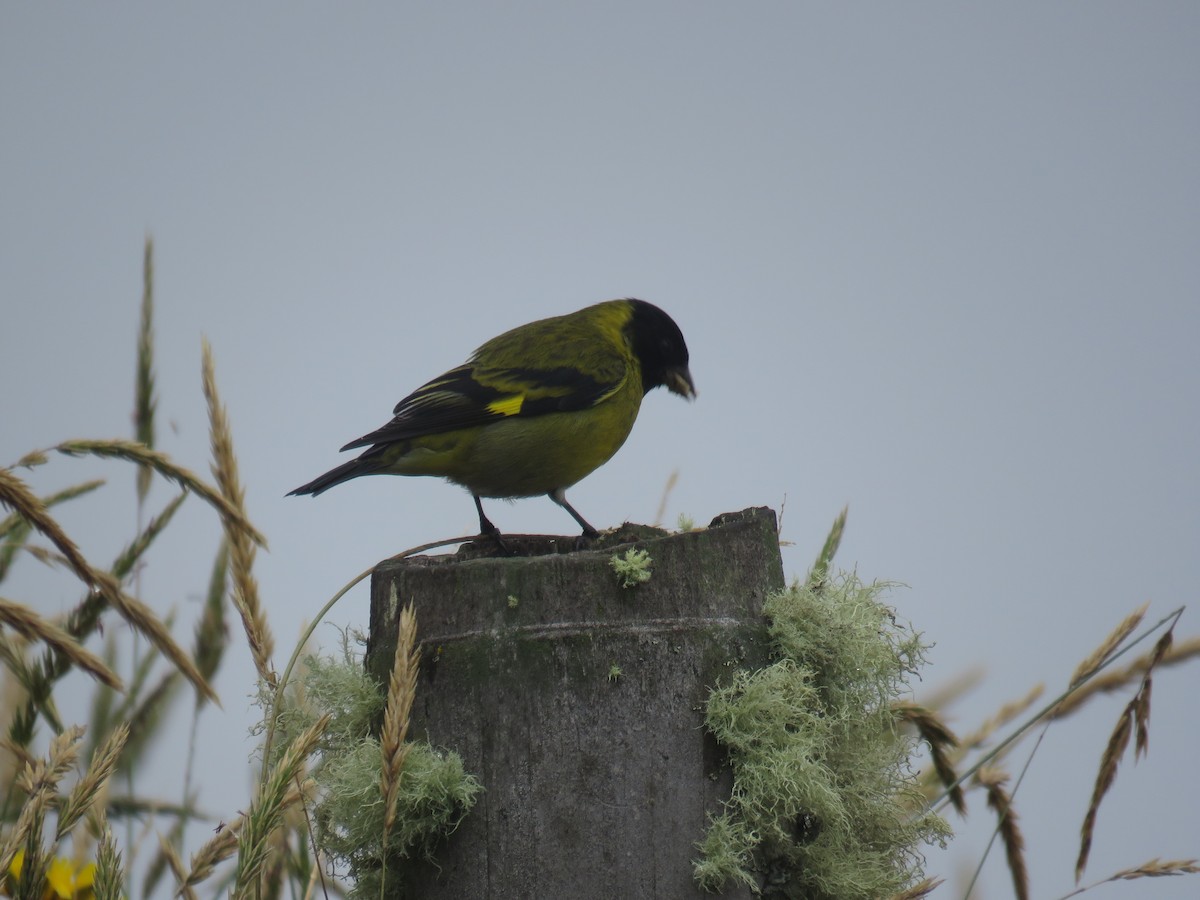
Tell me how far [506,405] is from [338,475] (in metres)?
0.80

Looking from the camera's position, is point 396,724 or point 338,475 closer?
point 396,724

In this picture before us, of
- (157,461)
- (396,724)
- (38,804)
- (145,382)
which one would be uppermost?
(145,382)

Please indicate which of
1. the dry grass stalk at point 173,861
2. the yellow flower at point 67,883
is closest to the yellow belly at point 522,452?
the dry grass stalk at point 173,861

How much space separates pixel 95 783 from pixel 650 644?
3.82 feet

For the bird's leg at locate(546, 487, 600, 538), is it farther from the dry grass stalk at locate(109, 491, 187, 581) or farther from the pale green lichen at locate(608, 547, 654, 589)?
the pale green lichen at locate(608, 547, 654, 589)

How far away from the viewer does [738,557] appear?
3.01m

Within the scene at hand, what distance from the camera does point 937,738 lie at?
11.9 ft

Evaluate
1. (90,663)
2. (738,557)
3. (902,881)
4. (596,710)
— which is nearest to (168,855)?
(90,663)

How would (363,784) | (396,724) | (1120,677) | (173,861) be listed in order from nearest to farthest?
(396,724) < (363,784) < (173,861) < (1120,677)

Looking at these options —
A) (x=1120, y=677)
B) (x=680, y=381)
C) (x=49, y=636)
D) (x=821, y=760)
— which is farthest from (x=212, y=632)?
(x=680, y=381)

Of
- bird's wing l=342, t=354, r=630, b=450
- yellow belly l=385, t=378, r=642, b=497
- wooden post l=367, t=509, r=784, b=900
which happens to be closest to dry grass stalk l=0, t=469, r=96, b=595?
wooden post l=367, t=509, r=784, b=900

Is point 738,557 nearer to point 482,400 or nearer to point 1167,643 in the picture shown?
point 1167,643

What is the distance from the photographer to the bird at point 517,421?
5516 millimetres

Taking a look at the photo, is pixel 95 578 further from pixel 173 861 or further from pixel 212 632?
pixel 212 632
